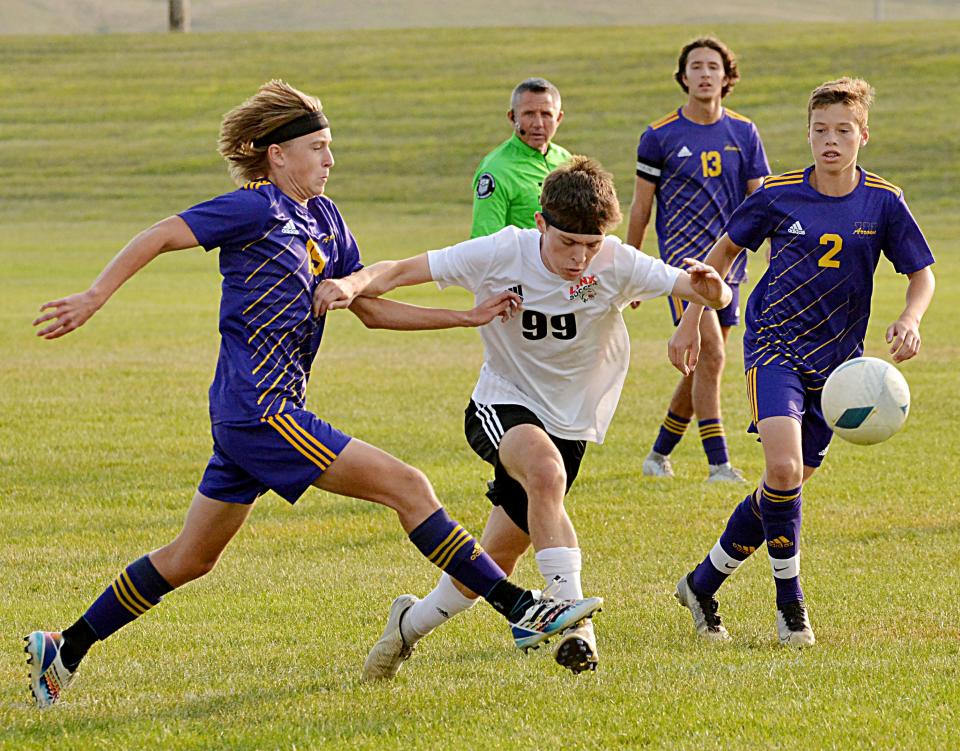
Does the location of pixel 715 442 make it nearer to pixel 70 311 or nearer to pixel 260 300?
pixel 260 300

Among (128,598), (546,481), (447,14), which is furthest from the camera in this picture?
(447,14)

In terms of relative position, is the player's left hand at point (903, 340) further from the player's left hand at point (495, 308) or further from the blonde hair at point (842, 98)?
the player's left hand at point (495, 308)

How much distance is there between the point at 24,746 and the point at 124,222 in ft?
104

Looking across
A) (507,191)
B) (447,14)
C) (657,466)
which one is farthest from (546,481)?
(447,14)

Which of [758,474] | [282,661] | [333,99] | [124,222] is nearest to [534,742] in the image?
[282,661]

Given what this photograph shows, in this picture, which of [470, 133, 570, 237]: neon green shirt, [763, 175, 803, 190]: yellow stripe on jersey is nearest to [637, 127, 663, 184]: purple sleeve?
[470, 133, 570, 237]: neon green shirt

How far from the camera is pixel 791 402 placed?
222 inches

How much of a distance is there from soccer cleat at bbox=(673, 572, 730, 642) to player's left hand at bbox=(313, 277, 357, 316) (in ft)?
6.39

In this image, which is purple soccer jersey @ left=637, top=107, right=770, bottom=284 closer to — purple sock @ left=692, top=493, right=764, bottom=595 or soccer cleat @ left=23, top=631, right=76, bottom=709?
purple sock @ left=692, top=493, right=764, bottom=595

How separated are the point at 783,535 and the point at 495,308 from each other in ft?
4.77

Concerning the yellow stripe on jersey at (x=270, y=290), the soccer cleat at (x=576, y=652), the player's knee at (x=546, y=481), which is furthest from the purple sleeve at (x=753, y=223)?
the soccer cleat at (x=576, y=652)

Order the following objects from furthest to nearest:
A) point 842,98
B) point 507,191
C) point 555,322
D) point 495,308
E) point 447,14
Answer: point 447,14 → point 507,191 → point 842,98 → point 555,322 → point 495,308

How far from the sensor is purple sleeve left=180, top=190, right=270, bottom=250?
469 centimetres

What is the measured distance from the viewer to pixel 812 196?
580 cm
